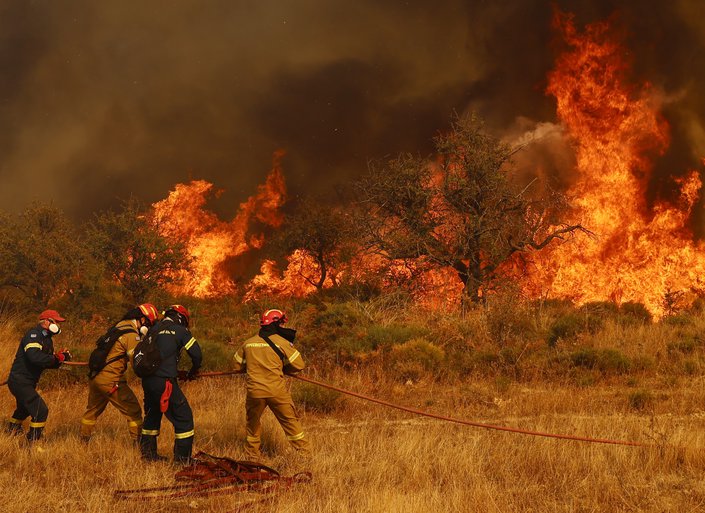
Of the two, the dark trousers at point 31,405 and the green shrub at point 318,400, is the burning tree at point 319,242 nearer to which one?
the green shrub at point 318,400

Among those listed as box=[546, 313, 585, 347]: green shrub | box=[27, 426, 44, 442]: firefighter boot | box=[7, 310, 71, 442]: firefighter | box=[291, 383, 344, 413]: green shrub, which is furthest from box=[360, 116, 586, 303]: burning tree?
box=[27, 426, 44, 442]: firefighter boot

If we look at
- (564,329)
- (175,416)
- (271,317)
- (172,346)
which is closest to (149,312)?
(172,346)

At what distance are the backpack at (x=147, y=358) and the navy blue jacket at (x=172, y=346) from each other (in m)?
0.04

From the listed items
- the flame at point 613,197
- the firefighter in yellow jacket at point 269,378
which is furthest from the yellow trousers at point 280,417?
the flame at point 613,197

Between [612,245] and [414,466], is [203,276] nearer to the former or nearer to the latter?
[612,245]

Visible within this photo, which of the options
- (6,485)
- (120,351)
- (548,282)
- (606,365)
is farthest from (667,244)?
(6,485)

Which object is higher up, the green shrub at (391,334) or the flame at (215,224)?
the flame at (215,224)

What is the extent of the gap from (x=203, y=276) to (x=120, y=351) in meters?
24.1

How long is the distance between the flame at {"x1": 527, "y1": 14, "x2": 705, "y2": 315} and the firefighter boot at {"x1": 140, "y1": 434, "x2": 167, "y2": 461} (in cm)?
1508

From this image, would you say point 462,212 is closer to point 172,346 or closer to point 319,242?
point 319,242

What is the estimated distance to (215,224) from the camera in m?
34.6

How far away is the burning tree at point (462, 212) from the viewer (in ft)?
62.8

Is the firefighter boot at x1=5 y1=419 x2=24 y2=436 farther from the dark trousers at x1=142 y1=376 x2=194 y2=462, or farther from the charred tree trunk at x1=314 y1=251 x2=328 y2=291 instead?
the charred tree trunk at x1=314 y1=251 x2=328 y2=291

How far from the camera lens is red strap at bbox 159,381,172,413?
21.6 ft
